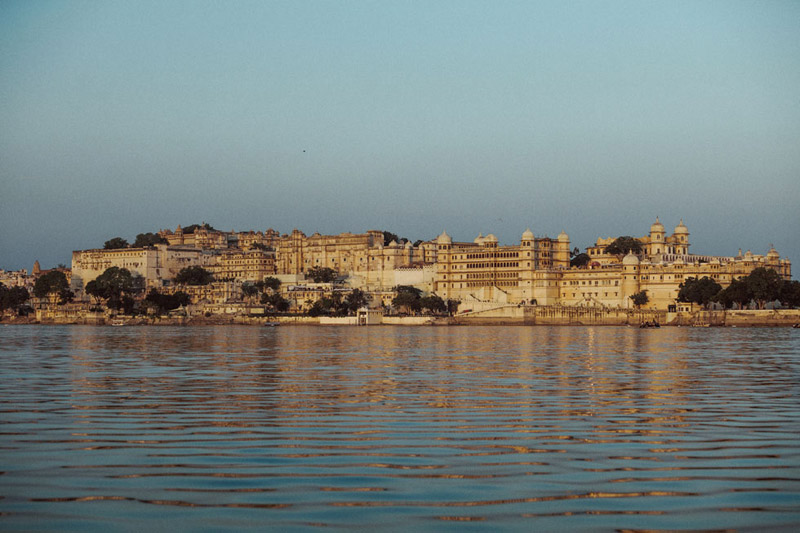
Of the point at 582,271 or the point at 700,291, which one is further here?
the point at 582,271

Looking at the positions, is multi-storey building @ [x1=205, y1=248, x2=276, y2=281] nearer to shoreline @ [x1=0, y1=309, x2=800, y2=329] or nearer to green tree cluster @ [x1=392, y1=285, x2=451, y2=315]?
shoreline @ [x1=0, y1=309, x2=800, y2=329]

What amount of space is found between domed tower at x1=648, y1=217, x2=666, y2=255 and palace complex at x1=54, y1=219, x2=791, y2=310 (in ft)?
0.35

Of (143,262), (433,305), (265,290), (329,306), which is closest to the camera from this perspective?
(433,305)

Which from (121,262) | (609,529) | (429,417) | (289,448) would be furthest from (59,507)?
(121,262)

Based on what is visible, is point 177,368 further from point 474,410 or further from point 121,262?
point 121,262

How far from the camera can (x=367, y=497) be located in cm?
936

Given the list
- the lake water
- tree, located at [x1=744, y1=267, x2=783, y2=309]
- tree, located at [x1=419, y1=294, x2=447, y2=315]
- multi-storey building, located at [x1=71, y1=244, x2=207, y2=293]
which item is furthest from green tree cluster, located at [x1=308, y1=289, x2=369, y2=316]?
the lake water

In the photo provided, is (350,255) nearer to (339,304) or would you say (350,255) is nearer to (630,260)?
(339,304)

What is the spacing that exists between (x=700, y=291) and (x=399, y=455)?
293ft

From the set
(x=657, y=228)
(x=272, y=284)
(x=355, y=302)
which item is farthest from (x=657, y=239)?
(x=272, y=284)

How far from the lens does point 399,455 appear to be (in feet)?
37.9

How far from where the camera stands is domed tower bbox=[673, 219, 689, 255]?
396 ft

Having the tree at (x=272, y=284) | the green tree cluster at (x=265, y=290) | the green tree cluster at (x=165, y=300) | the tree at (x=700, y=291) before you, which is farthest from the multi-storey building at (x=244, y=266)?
the tree at (x=700, y=291)

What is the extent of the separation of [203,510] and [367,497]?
54.1 inches
